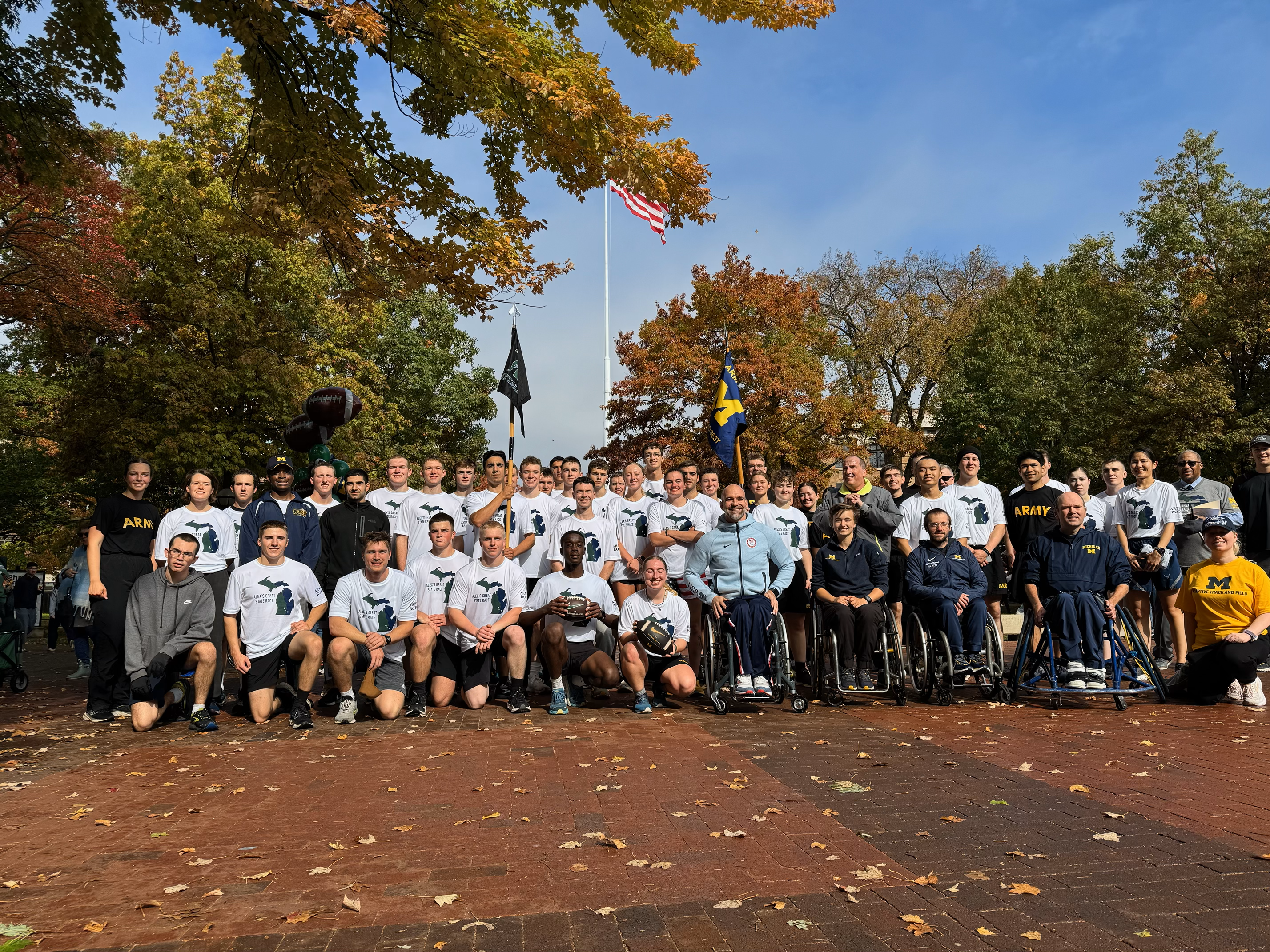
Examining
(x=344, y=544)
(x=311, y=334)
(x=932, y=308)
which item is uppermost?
(x=932, y=308)

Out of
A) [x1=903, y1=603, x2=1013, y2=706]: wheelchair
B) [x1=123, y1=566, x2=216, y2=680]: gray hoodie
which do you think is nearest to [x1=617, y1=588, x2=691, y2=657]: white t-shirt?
[x1=903, y1=603, x2=1013, y2=706]: wheelchair

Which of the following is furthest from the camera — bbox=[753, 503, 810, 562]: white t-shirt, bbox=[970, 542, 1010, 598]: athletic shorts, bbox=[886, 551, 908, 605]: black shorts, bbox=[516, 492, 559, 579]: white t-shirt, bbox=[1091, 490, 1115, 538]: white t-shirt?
bbox=[1091, 490, 1115, 538]: white t-shirt

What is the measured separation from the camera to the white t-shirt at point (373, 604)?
7723 millimetres

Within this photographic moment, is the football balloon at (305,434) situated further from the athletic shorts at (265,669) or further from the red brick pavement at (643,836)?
the red brick pavement at (643,836)

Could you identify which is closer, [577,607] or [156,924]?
[156,924]

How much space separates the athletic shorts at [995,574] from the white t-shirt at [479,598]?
4.53m

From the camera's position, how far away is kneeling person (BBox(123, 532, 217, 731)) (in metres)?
7.28

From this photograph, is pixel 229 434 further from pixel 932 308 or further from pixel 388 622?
pixel 932 308

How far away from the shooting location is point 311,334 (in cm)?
2972

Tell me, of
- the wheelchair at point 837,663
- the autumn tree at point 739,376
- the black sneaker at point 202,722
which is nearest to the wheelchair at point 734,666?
the wheelchair at point 837,663

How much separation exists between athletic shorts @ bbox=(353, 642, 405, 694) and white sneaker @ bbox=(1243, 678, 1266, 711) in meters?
7.18

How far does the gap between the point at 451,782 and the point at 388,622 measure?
2.72m

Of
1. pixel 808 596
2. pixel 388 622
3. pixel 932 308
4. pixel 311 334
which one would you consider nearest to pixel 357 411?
pixel 388 622

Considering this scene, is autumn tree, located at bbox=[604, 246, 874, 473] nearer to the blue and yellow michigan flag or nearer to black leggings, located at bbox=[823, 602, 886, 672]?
the blue and yellow michigan flag
